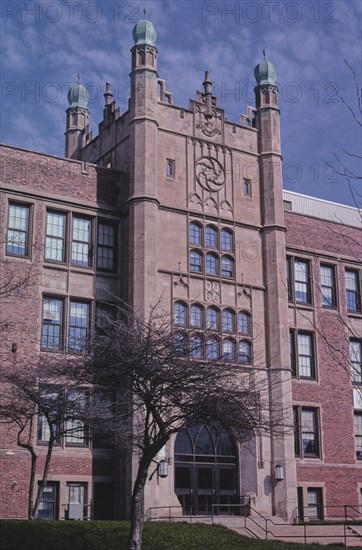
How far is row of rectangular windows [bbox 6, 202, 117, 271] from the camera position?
31.7 m

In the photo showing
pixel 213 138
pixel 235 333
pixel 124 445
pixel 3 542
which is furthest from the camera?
pixel 213 138

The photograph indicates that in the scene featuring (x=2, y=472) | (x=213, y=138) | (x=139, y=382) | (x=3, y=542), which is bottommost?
(x=3, y=542)

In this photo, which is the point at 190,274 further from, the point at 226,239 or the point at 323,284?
the point at 323,284

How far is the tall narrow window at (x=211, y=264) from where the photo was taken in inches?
1374

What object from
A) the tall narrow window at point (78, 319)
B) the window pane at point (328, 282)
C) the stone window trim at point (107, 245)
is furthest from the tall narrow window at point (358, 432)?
the tall narrow window at point (78, 319)

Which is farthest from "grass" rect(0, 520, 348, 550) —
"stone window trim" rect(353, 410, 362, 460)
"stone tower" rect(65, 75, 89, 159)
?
"stone tower" rect(65, 75, 89, 159)

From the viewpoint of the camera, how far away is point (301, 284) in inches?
1531

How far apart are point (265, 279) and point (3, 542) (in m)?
18.4

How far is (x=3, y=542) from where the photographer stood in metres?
21.3

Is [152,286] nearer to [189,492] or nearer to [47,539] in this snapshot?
[189,492]

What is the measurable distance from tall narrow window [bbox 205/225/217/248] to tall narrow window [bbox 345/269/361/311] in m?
8.37

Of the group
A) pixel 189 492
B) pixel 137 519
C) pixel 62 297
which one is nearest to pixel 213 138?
pixel 62 297

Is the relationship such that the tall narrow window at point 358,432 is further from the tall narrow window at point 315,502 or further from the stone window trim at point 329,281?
the stone window trim at point 329,281

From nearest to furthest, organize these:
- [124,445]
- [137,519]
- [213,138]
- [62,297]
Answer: [137,519]
[124,445]
[62,297]
[213,138]
